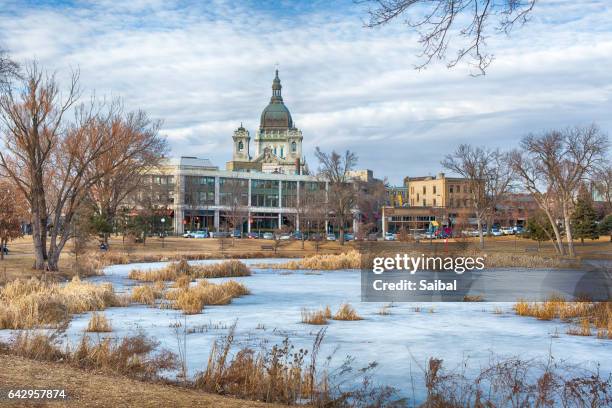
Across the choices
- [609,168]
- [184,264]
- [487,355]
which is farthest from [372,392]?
[609,168]

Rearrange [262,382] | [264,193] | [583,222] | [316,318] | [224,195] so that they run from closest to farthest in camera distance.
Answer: [262,382] < [316,318] < [583,222] < [224,195] < [264,193]

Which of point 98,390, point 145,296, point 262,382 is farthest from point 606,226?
point 98,390

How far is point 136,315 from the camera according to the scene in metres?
17.9

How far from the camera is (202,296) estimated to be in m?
21.1

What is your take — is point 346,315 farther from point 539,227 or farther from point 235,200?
point 235,200

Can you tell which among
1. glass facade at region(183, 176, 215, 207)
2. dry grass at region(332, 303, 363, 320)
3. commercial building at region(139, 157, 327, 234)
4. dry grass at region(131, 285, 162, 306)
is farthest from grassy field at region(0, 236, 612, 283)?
glass facade at region(183, 176, 215, 207)

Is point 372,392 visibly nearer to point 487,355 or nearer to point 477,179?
point 487,355

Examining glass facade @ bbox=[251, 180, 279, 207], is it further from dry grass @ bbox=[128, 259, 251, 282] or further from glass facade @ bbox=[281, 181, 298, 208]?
dry grass @ bbox=[128, 259, 251, 282]

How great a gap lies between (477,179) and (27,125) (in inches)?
2057

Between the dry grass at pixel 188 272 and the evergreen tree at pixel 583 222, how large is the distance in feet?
145

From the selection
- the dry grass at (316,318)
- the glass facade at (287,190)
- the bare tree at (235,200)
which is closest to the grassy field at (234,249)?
the bare tree at (235,200)

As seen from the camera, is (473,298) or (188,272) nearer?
(473,298)

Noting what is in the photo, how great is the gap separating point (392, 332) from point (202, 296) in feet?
24.1

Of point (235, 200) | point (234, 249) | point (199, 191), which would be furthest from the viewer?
point (199, 191)
